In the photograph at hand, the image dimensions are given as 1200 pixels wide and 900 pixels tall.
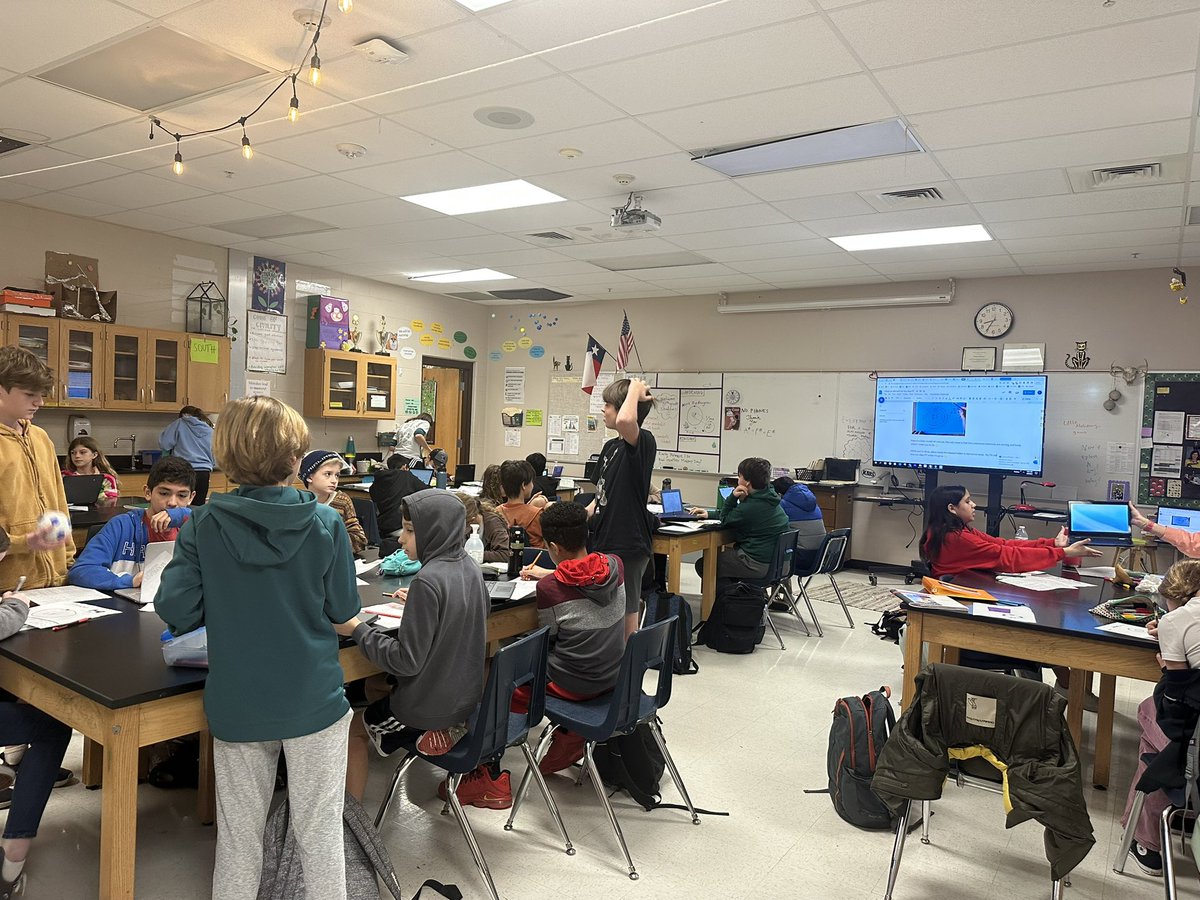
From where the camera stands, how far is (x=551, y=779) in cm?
308

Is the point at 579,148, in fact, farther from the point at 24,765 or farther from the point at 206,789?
the point at 24,765

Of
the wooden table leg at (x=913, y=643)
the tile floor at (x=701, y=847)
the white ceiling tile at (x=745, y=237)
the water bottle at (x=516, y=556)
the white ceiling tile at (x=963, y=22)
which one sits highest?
the white ceiling tile at (x=963, y=22)

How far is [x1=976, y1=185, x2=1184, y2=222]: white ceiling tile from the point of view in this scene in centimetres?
450

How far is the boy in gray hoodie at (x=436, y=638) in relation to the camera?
87.7 inches

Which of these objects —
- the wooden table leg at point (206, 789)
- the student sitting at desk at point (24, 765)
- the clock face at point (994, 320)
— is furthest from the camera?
the clock face at point (994, 320)

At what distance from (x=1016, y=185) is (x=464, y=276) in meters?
5.09

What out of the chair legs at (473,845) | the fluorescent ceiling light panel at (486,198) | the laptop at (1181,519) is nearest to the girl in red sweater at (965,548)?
the laptop at (1181,519)

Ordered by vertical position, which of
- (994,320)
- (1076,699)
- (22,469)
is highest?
(994,320)

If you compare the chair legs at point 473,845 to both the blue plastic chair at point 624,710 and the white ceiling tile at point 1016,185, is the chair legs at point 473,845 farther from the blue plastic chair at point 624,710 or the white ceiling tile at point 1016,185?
the white ceiling tile at point 1016,185

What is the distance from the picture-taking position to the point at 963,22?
2756 mm

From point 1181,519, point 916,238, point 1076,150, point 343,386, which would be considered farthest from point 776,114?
point 343,386

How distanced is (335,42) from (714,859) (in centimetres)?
322

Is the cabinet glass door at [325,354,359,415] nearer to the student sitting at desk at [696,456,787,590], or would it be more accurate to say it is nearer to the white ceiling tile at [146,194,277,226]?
the white ceiling tile at [146,194,277,226]

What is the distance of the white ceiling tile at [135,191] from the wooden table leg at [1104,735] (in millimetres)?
5646
